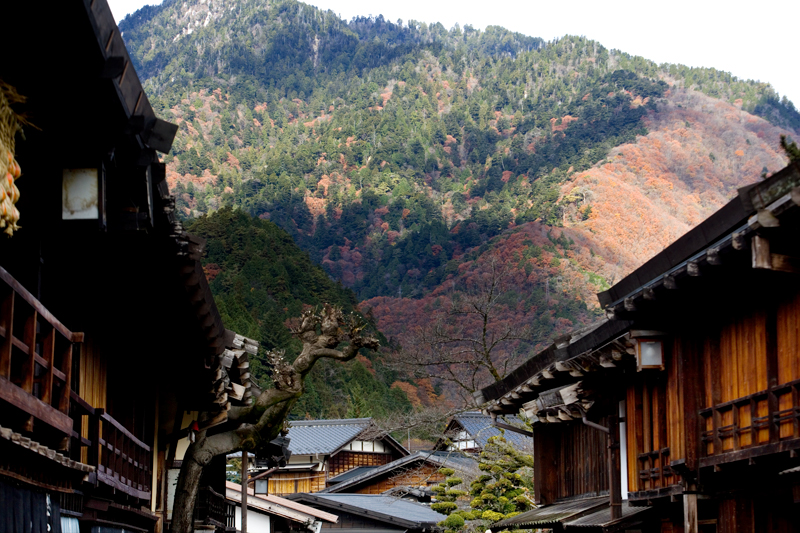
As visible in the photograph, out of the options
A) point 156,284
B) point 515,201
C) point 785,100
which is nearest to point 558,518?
point 156,284

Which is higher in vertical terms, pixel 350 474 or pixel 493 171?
pixel 493 171

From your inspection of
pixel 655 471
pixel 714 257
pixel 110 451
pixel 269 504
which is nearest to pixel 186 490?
pixel 110 451

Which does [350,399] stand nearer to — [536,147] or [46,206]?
[46,206]

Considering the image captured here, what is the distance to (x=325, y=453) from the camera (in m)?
53.3

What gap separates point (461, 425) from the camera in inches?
2149

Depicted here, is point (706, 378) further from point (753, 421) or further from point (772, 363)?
point (772, 363)

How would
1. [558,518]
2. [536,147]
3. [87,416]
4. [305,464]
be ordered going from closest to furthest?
[87,416] < [558,518] < [305,464] < [536,147]

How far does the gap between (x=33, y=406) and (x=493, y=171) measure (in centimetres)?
16178

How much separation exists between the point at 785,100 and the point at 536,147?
6160cm

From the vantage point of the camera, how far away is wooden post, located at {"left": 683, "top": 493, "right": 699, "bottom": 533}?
11.2 meters

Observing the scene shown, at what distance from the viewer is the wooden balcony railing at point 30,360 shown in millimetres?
6059

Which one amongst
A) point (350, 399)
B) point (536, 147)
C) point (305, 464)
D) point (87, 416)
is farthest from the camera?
point (536, 147)

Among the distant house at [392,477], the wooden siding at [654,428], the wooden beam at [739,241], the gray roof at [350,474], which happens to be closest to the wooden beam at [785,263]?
the wooden beam at [739,241]

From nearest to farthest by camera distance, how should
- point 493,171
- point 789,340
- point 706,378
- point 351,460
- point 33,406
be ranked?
point 33,406 < point 789,340 < point 706,378 < point 351,460 < point 493,171
